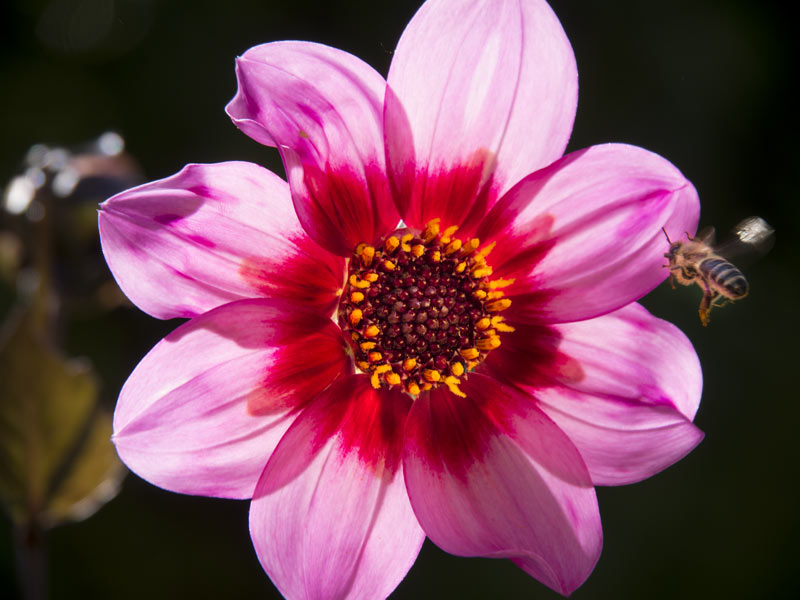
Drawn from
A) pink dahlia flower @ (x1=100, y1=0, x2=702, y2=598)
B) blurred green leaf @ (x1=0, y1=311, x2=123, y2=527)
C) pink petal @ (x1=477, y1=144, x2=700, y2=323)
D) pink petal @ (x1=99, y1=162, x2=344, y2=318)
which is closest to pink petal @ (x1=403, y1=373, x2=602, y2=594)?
pink dahlia flower @ (x1=100, y1=0, x2=702, y2=598)

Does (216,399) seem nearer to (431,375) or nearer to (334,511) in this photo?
(334,511)

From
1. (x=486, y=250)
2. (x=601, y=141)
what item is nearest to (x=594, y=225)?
(x=486, y=250)

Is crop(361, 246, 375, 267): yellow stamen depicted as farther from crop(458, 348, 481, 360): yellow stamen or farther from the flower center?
crop(458, 348, 481, 360): yellow stamen

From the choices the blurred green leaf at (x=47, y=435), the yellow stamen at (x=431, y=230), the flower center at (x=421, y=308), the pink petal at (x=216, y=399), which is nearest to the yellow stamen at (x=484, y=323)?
the flower center at (x=421, y=308)

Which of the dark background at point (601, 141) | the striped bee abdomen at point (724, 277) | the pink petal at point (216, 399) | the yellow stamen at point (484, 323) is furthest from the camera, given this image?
the dark background at point (601, 141)

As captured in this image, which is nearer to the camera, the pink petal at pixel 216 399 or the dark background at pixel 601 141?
the pink petal at pixel 216 399

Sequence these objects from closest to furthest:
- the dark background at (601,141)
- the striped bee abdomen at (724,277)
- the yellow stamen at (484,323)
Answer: the striped bee abdomen at (724,277) → the yellow stamen at (484,323) → the dark background at (601,141)

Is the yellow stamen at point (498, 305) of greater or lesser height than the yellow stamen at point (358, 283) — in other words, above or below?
below

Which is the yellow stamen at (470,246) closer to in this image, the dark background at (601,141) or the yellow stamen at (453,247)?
the yellow stamen at (453,247)
